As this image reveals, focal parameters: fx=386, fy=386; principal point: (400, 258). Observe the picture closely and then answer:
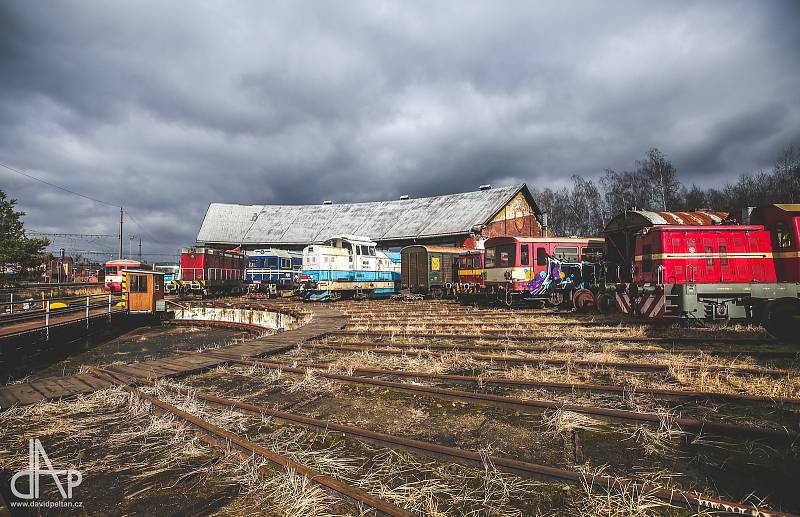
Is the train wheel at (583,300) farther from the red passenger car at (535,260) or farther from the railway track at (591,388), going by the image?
the railway track at (591,388)

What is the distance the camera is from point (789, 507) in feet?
8.11

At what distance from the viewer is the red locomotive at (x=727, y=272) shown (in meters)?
9.30

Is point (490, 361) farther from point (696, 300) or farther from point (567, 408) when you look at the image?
point (696, 300)

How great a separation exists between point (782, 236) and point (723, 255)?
1270 mm

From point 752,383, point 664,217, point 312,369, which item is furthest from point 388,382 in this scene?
point 664,217

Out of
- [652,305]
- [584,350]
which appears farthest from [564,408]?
[652,305]

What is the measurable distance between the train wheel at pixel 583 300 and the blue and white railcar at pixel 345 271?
12594 mm

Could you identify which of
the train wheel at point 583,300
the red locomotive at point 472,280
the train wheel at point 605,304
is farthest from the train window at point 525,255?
the train wheel at point 605,304

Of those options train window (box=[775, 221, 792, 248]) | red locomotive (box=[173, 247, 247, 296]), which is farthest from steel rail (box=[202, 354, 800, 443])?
red locomotive (box=[173, 247, 247, 296])

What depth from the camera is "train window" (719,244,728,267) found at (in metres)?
10.3

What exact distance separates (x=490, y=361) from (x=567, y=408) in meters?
2.72

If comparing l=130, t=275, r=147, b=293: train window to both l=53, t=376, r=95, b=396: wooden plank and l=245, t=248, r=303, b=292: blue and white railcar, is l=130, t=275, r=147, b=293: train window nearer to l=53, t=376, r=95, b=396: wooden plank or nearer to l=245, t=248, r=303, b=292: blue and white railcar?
l=245, t=248, r=303, b=292: blue and white railcar

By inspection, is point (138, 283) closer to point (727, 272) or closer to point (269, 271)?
point (269, 271)

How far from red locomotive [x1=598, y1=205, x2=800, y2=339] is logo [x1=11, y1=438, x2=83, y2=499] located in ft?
39.0
